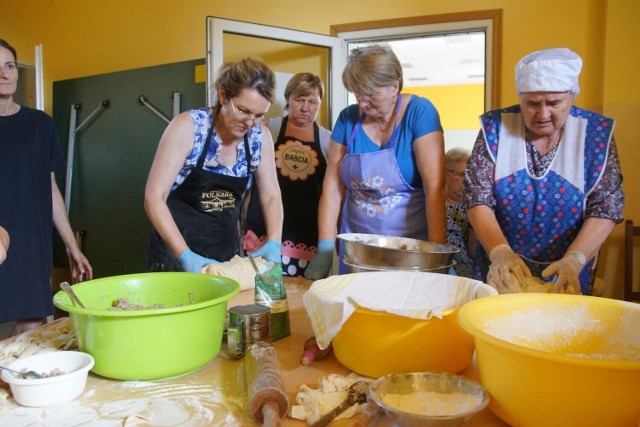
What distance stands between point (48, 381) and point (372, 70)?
4.71 feet

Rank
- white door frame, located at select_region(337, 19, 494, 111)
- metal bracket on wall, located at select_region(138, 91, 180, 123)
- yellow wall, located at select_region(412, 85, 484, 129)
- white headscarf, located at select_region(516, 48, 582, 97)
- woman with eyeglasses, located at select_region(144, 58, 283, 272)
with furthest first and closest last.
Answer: yellow wall, located at select_region(412, 85, 484, 129), metal bracket on wall, located at select_region(138, 91, 180, 123), white door frame, located at select_region(337, 19, 494, 111), woman with eyeglasses, located at select_region(144, 58, 283, 272), white headscarf, located at select_region(516, 48, 582, 97)

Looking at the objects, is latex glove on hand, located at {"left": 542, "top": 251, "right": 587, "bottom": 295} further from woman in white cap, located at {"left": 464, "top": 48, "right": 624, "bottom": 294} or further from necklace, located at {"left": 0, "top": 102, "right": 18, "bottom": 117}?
necklace, located at {"left": 0, "top": 102, "right": 18, "bottom": 117}

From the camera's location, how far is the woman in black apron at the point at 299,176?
265 cm

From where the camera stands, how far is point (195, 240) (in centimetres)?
190

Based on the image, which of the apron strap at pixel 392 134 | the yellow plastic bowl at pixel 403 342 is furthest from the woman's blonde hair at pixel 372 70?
the yellow plastic bowl at pixel 403 342

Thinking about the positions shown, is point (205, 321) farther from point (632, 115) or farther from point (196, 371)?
point (632, 115)

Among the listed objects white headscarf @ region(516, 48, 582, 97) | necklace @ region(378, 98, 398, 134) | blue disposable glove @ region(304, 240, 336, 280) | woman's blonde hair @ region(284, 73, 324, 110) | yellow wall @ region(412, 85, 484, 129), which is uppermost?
yellow wall @ region(412, 85, 484, 129)

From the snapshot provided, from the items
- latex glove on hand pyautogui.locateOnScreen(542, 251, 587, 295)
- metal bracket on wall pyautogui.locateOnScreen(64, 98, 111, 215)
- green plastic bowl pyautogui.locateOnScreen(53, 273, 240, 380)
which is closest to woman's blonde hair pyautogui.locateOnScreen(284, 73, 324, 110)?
latex glove on hand pyautogui.locateOnScreen(542, 251, 587, 295)

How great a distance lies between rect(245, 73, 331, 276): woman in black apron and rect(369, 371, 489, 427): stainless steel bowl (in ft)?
5.91

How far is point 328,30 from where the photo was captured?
372cm

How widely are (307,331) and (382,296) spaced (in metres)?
0.22

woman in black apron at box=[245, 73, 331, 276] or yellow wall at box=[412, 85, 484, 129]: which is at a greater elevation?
yellow wall at box=[412, 85, 484, 129]

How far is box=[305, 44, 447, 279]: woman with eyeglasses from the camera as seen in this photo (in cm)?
189

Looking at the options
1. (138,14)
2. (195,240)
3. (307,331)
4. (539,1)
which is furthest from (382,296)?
(138,14)
